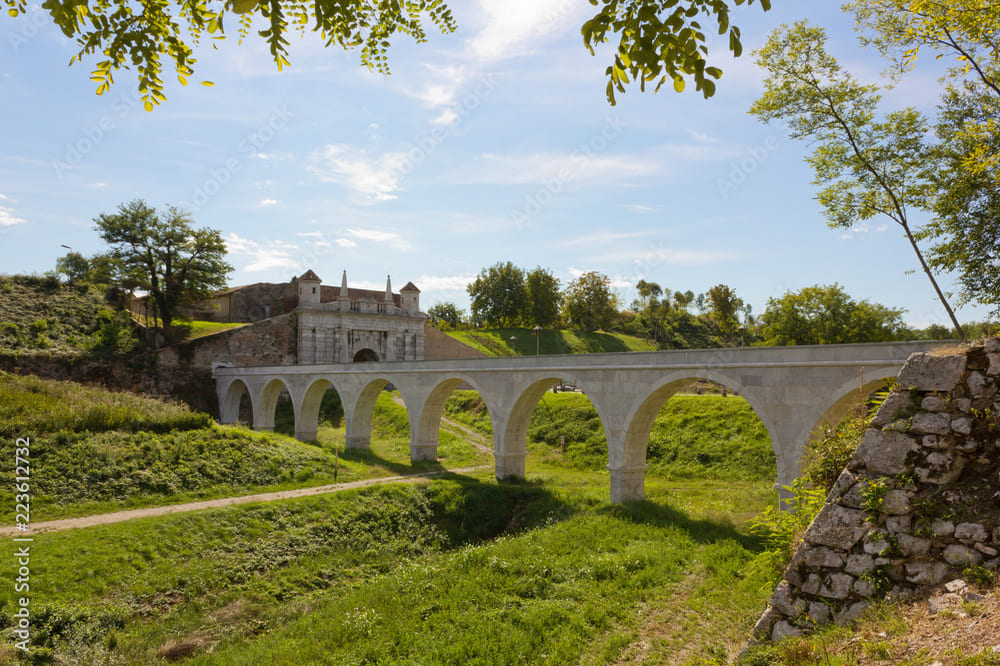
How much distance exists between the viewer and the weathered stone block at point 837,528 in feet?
18.3

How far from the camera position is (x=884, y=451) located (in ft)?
18.6

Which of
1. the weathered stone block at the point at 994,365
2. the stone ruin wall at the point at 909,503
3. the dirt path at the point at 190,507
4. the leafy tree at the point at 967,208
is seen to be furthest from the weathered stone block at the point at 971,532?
the dirt path at the point at 190,507

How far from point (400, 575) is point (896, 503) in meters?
11.9

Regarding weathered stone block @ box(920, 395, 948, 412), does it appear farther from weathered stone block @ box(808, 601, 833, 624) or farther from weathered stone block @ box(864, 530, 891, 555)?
weathered stone block @ box(808, 601, 833, 624)

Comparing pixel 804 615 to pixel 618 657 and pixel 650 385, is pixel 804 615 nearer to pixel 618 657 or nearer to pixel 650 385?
pixel 618 657

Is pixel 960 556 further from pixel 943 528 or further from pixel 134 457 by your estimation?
pixel 134 457

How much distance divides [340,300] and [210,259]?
9.50 meters

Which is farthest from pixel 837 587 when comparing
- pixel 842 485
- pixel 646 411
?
pixel 646 411

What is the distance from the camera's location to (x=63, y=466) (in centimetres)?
1775

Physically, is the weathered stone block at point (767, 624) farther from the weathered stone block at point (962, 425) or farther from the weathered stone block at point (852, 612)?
the weathered stone block at point (962, 425)

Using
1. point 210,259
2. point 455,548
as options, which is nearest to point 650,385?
point 455,548

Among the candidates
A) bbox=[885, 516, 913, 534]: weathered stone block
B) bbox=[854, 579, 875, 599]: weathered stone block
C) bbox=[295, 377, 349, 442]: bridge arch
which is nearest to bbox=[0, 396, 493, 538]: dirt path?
bbox=[295, 377, 349, 442]: bridge arch

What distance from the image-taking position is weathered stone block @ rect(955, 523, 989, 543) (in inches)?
195

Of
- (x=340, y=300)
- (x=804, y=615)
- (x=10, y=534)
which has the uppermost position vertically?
(x=340, y=300)
